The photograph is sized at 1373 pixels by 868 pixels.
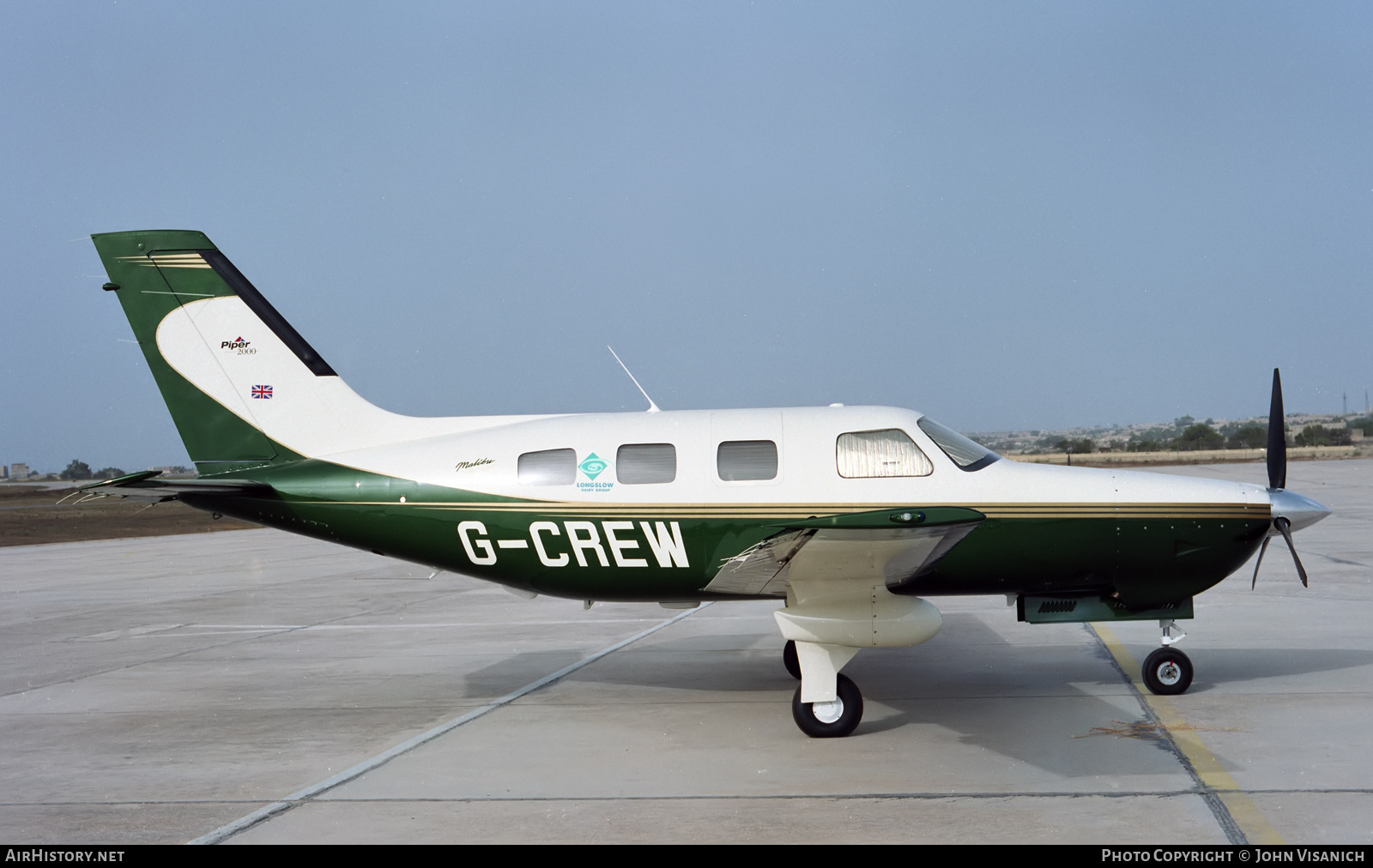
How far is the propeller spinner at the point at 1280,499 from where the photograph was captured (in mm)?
8414

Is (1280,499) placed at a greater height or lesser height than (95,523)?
lesser

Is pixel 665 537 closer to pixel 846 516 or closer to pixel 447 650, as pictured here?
pixel 846 516

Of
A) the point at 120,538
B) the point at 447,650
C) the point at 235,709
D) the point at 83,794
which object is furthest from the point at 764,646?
the point at 120,538

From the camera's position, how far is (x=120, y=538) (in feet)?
111

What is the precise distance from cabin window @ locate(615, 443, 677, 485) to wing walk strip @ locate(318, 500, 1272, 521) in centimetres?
20

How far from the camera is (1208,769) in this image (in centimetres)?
667

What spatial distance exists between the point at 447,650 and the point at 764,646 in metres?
3.63

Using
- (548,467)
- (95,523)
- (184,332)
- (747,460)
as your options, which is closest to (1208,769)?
(747,460)

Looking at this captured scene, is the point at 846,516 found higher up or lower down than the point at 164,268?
lower down

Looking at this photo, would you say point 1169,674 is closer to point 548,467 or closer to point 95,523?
point 548,467

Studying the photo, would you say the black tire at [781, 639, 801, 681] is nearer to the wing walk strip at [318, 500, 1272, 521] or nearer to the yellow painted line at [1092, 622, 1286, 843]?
the wing walk strip at [318, 500, 1272, 521]

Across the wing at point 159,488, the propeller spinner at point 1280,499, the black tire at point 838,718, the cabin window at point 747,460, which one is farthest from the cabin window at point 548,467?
the propeller spinner at point 1280,499

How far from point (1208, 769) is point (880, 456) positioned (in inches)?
123

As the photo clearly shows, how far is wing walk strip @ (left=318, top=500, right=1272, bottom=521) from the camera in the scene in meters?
8.28
